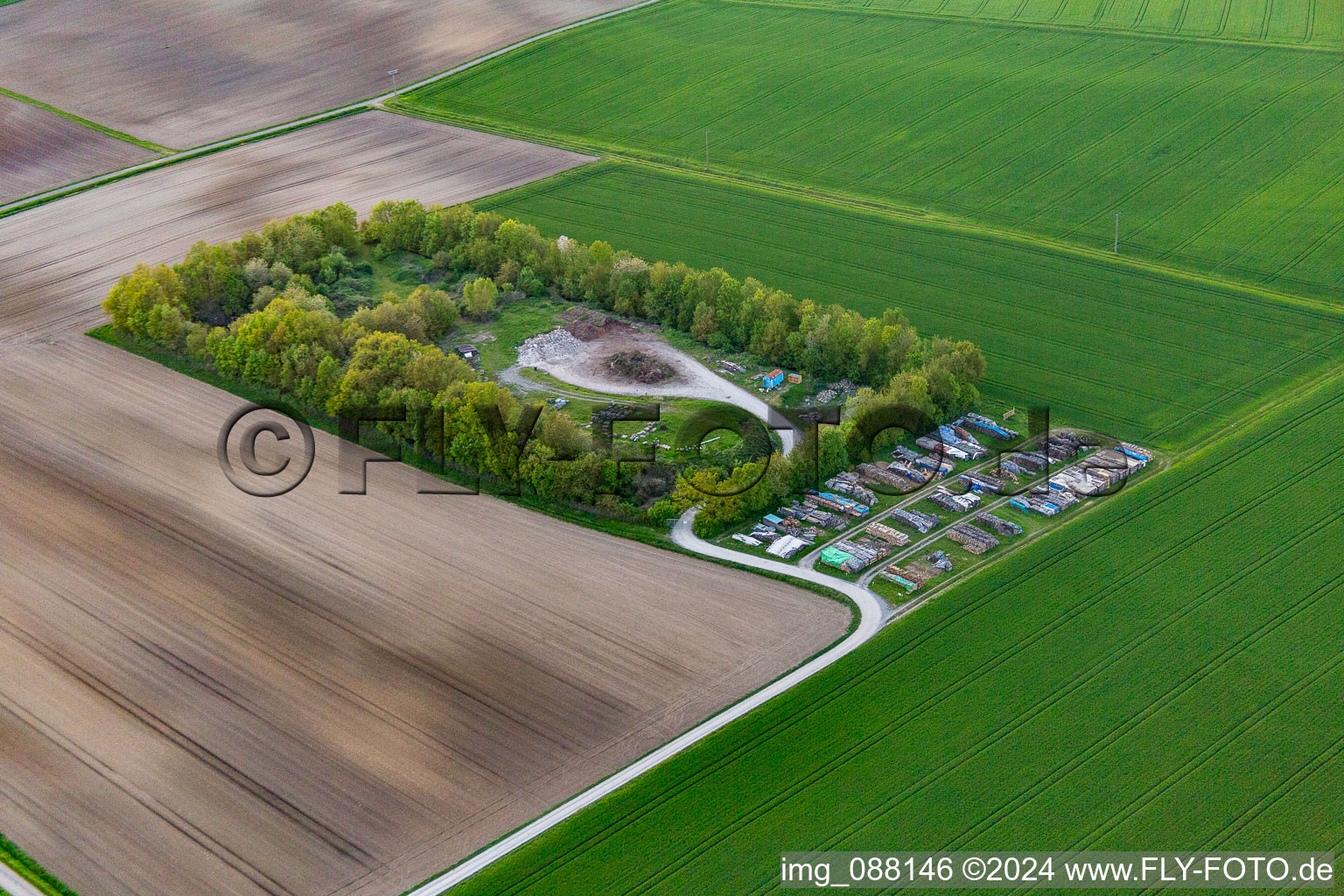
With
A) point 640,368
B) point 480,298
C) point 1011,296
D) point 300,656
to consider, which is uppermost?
point 480,298

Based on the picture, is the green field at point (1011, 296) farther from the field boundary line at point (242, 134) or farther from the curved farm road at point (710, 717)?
the field boundary line at point (242, 134)

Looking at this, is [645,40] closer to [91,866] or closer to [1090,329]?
[1090,329]

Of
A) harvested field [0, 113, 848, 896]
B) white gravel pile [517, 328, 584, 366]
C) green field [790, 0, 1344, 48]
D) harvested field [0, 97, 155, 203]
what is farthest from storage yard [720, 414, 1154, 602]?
green field [790, 0, 1344, 48]

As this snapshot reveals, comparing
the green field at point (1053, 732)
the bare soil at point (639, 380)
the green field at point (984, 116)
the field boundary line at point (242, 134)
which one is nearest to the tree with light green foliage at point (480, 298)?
the bare soil at point (639, 380)

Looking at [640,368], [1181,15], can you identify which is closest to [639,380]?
[640,368]

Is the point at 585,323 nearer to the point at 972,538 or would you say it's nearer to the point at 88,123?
the point at 972,538

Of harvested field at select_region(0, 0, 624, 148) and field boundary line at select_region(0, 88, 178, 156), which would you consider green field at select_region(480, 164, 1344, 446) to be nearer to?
field boundary line at select_region(0, 88, 178, 156)
